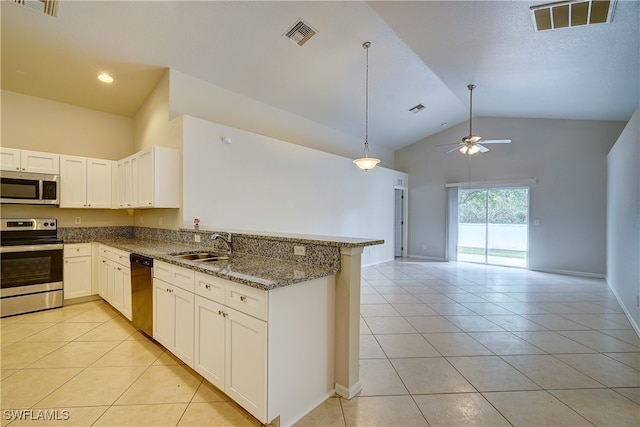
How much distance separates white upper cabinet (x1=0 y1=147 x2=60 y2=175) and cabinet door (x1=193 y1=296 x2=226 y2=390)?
341 centimetres

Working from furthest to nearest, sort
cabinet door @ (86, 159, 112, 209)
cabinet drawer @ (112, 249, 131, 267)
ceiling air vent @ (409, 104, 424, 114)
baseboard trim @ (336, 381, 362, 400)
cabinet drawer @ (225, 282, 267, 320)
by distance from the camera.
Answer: ceiling air vent @ (409, 104, 424, 114) → cabinet door @ (86, 159, 112, 209) → cabinet drawer @ (112, 249, 131, 267) → baseboard trim @ (336, 381, 362, 400) → cabinet drawer @ (225, 282, 267, 320)

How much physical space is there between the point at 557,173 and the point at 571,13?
4523 millimetres

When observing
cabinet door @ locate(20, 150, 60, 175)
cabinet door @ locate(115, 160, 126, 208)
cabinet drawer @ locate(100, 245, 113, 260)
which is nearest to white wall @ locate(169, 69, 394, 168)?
cabinet door @ locate(115, 160, 126, 208)

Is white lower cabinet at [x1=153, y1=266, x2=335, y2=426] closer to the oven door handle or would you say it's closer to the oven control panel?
the oven door handle

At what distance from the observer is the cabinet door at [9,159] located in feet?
11.0

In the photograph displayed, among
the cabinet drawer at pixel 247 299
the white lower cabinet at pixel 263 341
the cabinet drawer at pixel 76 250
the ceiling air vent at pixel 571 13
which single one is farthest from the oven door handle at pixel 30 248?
the ceiling air vent at pixel 571 13

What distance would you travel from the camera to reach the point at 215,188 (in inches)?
154

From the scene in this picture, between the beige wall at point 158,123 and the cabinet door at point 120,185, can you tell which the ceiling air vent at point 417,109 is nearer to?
the beige wall at point 158,123

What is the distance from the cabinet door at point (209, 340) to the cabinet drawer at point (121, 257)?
158 centimetres

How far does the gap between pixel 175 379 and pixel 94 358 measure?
920mm

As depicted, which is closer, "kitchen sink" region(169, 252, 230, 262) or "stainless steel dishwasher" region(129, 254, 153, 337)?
"stainless steel dishwasher" region(129, 254, 153, 337)

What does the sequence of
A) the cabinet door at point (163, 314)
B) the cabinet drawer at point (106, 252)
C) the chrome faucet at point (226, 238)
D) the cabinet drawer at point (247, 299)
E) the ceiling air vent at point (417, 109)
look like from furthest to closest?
the ceiling air vent at point (417, 109)
the cabinet drawer at point (106, 252)
the chrome faucet at point (226, 238)
the cabinet door at point (163, 314)
the cabinet drawer at point (247, 299)

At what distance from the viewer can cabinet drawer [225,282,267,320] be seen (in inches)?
61.6

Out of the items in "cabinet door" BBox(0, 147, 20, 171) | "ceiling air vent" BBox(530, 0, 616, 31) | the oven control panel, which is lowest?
the oven control panel
